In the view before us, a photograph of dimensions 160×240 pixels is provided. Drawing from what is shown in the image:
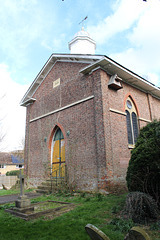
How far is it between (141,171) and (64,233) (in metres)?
2.91

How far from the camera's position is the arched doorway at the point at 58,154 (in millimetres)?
13031

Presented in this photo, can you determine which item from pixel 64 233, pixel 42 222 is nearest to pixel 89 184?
pixel 42 222

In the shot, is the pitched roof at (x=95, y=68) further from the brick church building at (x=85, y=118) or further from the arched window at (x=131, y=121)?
the arched window at (x=131, y=121)

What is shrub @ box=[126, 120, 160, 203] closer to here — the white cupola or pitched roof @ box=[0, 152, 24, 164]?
the white cupola

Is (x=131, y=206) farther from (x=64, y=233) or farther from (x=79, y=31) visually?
(x=79, y=31)

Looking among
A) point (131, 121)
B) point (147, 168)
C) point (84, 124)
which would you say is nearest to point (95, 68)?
point (84, 124)

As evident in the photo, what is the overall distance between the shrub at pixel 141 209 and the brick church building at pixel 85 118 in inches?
170

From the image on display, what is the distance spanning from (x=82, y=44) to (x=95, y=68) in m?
9.40

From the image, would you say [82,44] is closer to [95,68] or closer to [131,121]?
[95,68]

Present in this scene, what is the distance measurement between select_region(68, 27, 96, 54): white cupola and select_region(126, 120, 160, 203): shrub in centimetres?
1486

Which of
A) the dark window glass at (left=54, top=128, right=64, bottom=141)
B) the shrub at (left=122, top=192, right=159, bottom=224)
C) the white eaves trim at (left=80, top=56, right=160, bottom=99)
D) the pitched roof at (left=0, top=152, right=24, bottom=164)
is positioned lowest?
the shrub at (left=122, top=192, right=159, bottom=224)

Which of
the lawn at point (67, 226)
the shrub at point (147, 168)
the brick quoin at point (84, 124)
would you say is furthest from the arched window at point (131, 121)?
the lawn at point (67, 226)

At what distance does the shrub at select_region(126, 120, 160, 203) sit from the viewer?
582cm

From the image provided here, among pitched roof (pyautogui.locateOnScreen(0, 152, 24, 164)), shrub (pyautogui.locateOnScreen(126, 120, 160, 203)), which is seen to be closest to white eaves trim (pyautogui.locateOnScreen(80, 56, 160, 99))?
shrub (pyautogui.locateOnScreen(126, 120, 160, 203))
